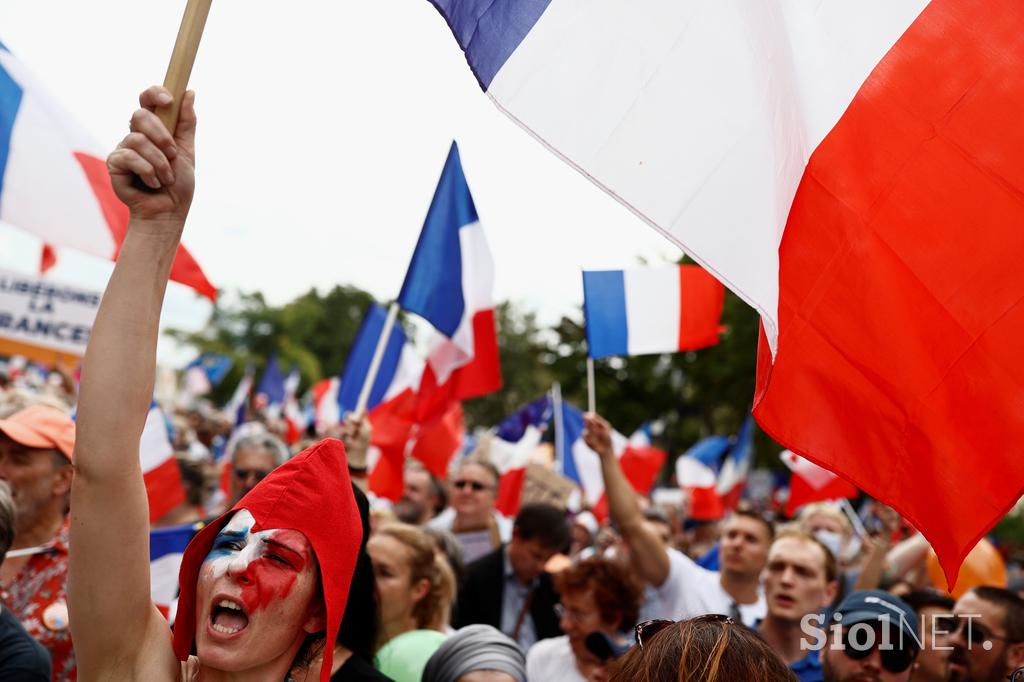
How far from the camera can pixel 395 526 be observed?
457 cm

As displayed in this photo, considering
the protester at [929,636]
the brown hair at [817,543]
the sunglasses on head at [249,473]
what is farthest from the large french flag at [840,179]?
the sunglasses on head at [249,473]

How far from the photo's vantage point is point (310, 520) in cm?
246

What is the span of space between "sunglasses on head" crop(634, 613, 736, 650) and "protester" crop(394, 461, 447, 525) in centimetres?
488

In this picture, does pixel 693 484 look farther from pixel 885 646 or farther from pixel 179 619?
pixel 179 619

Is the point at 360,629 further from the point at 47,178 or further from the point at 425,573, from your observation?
the point at 47,178

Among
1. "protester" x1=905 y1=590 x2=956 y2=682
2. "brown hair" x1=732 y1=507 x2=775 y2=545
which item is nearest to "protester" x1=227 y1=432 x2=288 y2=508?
"brown hair" x1=732 y1=507 x2=775 y2=545

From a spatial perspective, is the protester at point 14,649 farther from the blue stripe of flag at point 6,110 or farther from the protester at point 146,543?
the blue stripe of flag at point 6,110

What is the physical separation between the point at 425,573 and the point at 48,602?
143cm

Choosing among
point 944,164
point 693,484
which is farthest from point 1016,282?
point 693,484

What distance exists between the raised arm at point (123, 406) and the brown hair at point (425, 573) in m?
2.35

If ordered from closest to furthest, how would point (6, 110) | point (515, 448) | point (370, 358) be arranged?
1. point (6, 110)
2. point (370, 358)
3. point (515, 448)

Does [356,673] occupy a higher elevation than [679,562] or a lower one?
higher

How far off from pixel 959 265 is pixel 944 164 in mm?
262

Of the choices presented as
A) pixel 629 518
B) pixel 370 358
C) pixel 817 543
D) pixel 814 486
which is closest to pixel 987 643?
pixel 817 543
